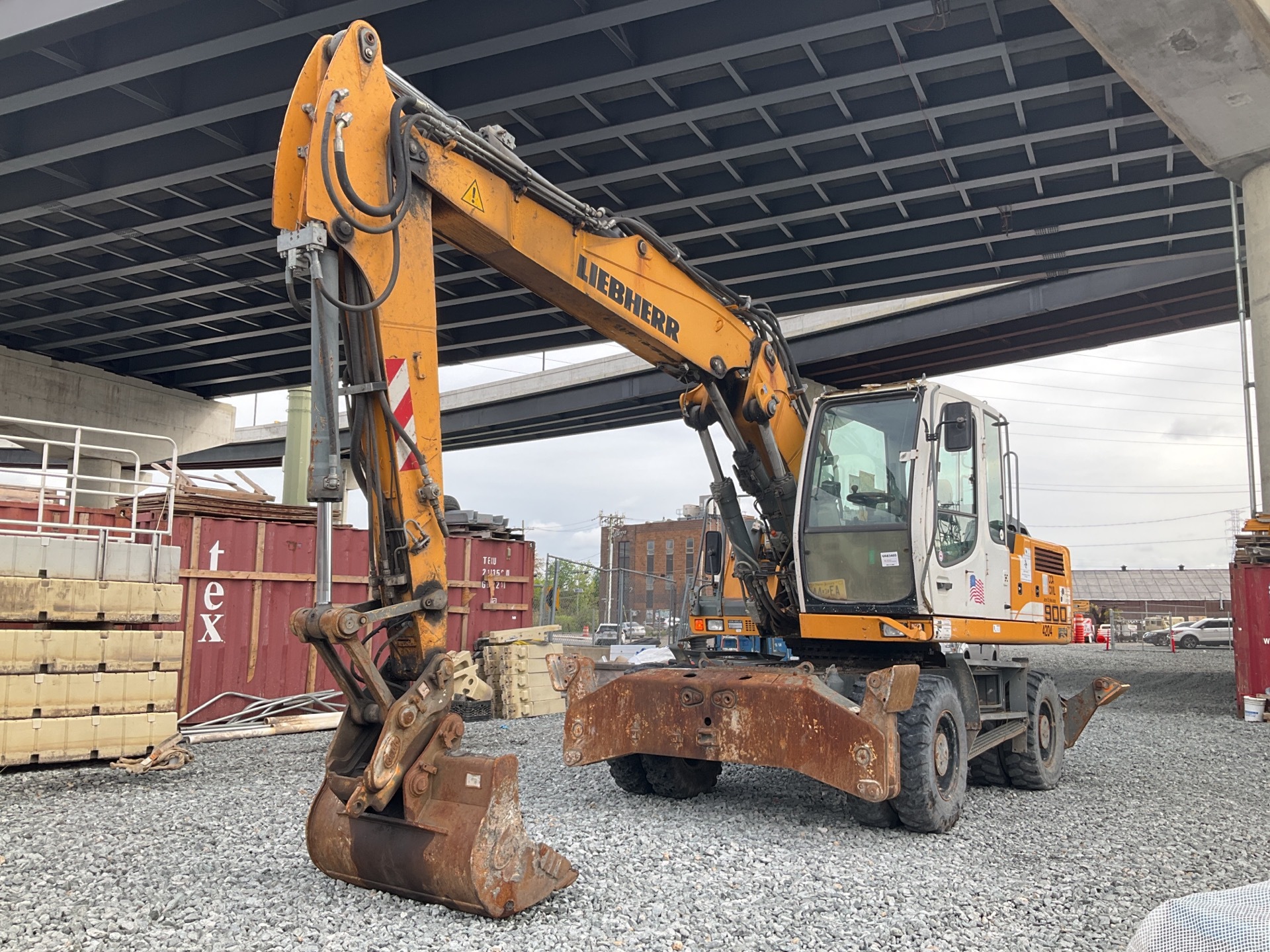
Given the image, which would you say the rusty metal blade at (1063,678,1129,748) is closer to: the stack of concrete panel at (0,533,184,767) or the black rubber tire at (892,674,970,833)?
the black rubber tire at (892,674,970,833)

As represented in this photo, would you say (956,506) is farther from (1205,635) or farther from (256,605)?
(1205,635)

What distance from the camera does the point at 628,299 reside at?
22.5ft

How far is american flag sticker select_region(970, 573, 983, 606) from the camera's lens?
7.58 metres

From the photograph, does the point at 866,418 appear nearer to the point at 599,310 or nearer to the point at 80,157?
the point at 599,310

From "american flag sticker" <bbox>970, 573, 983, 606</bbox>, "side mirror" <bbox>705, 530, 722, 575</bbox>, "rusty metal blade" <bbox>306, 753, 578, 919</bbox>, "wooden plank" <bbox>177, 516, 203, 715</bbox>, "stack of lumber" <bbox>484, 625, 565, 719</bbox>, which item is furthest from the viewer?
"stack of lumber" <bbox>484, 625, 565, 719</bbox>

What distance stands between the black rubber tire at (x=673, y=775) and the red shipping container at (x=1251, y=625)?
10442mm

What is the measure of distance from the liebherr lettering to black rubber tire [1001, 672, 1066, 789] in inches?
190

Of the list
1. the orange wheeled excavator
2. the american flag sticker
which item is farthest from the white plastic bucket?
the american flag sticker

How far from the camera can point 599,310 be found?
670 cm

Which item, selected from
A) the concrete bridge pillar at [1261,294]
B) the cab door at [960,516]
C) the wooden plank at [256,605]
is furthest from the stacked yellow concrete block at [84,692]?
the concrete bridge pillar at [1261,294]

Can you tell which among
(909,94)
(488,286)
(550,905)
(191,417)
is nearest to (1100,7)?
(909,94)

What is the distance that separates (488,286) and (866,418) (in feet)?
48.3

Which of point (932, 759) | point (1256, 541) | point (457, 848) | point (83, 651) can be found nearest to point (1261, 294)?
point (1256, 541)

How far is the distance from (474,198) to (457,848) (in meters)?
3.52
